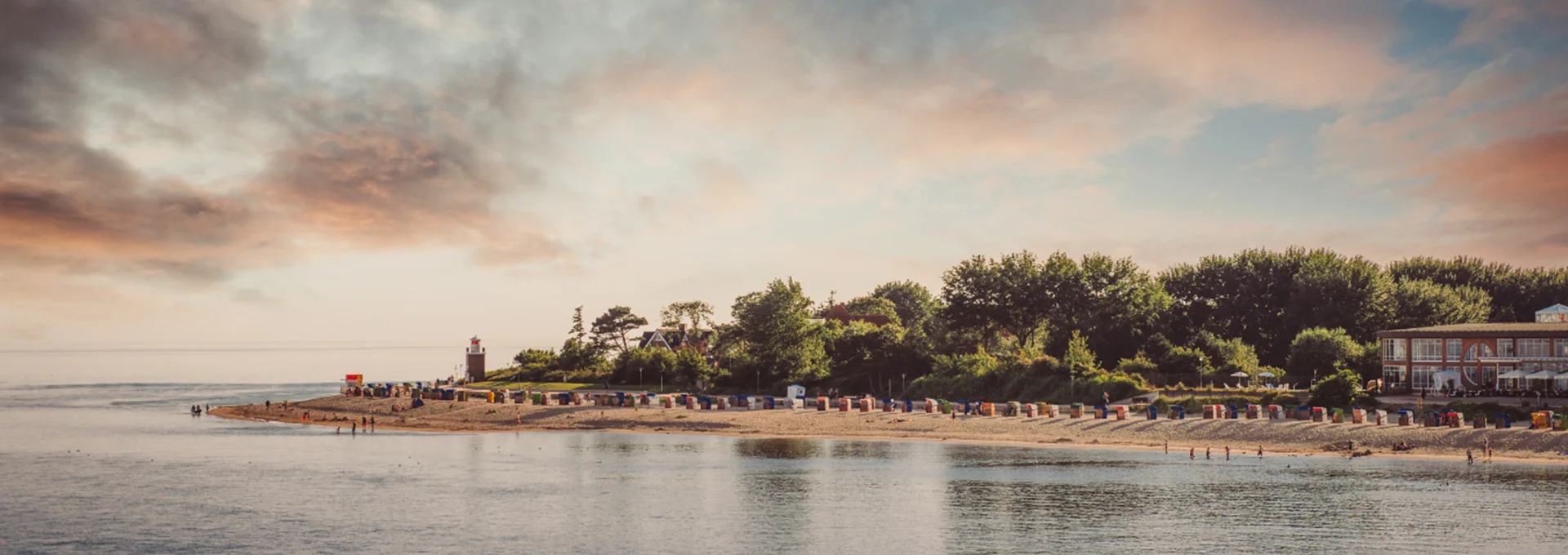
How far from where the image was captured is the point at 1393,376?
9650 cm

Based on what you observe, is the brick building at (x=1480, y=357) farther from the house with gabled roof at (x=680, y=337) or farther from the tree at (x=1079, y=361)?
the house with gabled roof at (x=680, y=337)

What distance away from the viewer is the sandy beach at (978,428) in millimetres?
73688

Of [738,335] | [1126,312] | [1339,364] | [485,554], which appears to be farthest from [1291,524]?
[738,335]

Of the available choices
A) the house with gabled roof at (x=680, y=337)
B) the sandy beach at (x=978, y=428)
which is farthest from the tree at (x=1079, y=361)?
the house with gabled roof at (x=680, y=337)

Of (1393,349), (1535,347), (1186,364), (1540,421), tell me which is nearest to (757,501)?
(1540,421)

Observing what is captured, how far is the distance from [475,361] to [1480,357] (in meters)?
133

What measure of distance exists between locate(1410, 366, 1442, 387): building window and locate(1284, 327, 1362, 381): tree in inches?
297

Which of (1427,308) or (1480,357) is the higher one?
(1427,308)

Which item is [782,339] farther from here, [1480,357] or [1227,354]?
[1480,357]

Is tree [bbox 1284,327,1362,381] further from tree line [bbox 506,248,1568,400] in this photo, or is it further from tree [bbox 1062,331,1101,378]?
tree [bbox 1062,331,1101,378]

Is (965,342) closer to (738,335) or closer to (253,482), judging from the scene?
(738,335)

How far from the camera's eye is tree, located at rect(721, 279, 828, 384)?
402 ft

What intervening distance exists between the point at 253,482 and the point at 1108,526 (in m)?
49.9

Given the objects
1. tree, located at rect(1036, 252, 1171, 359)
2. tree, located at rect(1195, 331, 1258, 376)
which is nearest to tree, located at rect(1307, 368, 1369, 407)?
tree, located at rect(1195, 331, 1258, 376)
